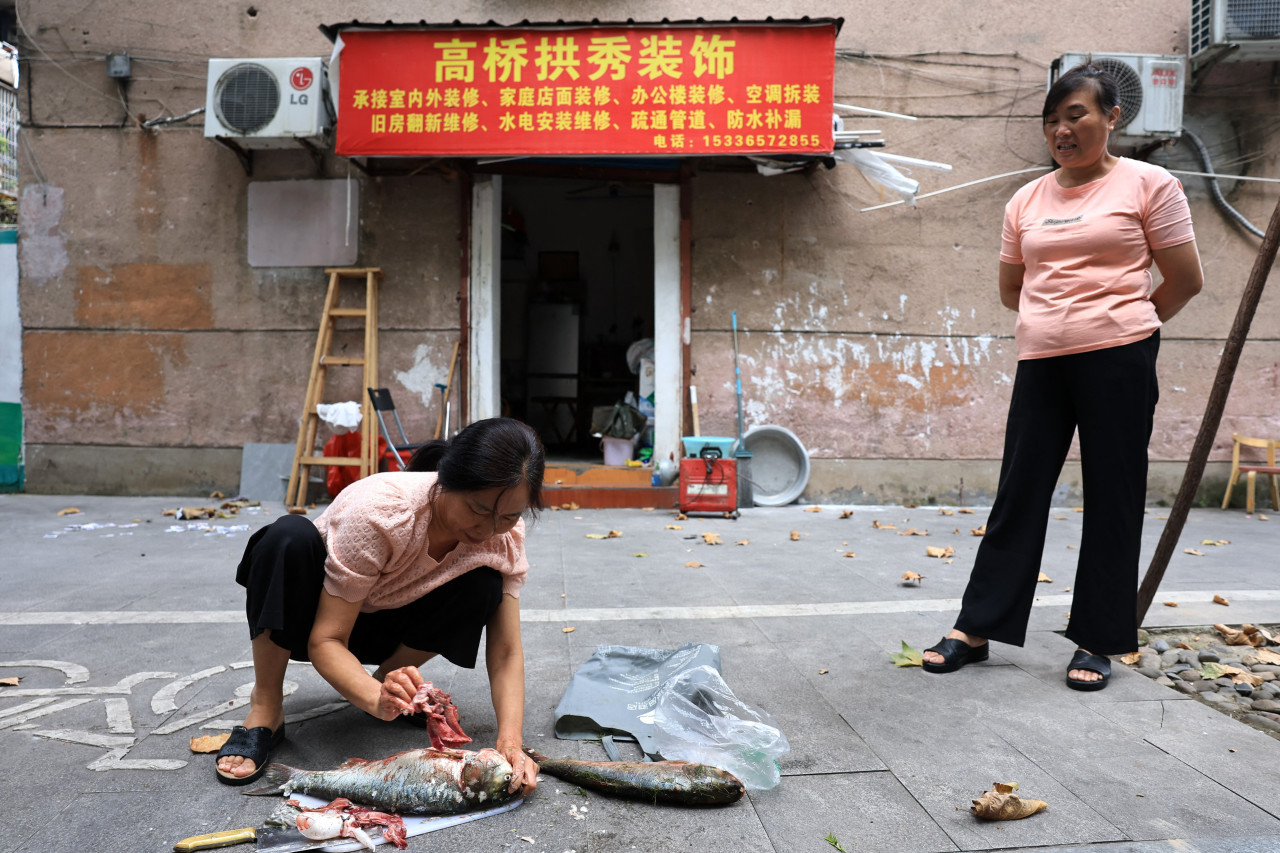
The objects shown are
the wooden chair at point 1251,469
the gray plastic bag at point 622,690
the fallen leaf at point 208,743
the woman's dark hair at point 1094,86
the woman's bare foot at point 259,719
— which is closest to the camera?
the woman's bare foot at point 259,719

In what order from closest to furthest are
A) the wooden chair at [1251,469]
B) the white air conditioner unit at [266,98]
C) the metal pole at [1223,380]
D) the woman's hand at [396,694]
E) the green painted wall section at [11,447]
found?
the woman's hand at [396,694]
the metal pole at [1223,380]
the white air conditioner unit at [266,98]
the wooden chair at [1251,469]
the green painted wall section at [11,447]

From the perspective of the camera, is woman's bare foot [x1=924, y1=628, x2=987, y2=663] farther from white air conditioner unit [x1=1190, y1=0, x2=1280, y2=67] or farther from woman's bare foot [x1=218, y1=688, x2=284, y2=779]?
white air conditioner unit [x1=1190, y1=0, x2=1280, y2=67]

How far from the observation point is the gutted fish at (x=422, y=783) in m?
1.70

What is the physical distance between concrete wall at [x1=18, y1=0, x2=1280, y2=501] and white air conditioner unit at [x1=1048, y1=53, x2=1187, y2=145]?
Answer: 540 mm

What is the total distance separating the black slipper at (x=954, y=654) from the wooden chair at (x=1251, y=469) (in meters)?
5.09

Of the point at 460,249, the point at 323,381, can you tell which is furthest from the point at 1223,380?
Result: the point at 323,381

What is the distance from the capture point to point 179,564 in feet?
14.0

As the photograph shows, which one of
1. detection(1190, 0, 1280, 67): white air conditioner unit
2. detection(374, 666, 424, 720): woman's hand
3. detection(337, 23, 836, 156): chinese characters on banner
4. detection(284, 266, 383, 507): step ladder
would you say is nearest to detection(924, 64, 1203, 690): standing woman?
detection(374, 666, 424, 720): woman's hand

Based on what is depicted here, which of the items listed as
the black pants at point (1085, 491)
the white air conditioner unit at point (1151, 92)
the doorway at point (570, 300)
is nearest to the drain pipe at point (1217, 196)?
the white air conditioner unit at point (1151, 92)

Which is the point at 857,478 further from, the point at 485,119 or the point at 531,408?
the point at 531,408

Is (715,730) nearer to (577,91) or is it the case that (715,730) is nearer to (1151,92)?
(577,91)

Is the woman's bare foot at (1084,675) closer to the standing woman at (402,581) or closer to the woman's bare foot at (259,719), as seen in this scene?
the standing woman at (402,581)

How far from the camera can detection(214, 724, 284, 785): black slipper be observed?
1.83 m

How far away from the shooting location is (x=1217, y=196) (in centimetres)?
670
